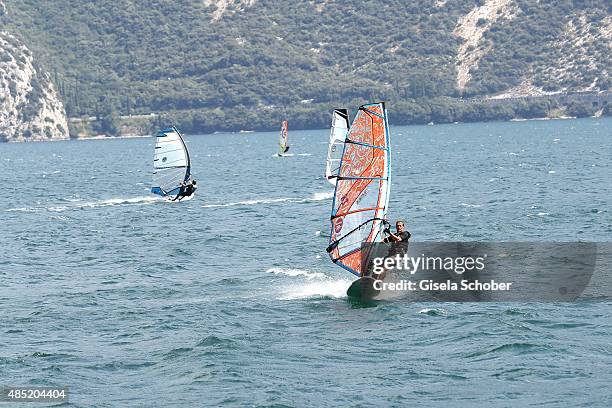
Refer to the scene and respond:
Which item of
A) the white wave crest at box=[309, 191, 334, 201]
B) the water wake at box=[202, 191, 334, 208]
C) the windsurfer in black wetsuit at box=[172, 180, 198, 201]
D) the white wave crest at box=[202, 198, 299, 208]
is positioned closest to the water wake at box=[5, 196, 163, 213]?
the windsurfer in black wetsuit at box=[172, 180, 198, 201]

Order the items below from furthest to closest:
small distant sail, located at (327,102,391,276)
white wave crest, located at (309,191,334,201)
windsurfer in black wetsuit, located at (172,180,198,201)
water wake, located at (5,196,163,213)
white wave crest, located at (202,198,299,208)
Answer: white wave crest, located at (309,191,334,201), water wake, located at (5,196,163,213), windsurfer in black wetsuit, located at (172,180,198,201), white wave crest, located at (202,198,299,208), small distant sail, located at (327,102,391,276)

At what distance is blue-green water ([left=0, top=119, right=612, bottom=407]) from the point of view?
35750 mm

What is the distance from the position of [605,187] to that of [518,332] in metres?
57.0

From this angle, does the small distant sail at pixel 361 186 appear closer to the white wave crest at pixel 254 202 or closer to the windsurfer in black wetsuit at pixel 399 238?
the windsurfer in black wetsuit at pixel 399 238

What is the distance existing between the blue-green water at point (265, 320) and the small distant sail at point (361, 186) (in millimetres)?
2450

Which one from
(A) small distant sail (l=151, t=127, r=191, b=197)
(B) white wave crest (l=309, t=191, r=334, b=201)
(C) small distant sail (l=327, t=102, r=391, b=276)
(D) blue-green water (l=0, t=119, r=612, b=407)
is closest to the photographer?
(D) blue-green water (l=0, t=119, r=612, b=407)

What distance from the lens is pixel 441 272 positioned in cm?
5009

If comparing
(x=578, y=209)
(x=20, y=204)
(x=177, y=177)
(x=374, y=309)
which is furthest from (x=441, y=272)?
(x=20, y=204)

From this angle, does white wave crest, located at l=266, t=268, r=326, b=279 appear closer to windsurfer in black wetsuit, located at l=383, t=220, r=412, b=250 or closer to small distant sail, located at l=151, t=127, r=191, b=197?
windsurfer in black wetsuit, located at l=383, t=220, r=412, b=250

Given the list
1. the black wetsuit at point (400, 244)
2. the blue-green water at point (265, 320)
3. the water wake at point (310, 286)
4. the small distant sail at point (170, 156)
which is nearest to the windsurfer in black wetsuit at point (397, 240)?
the black wetsuit at point (400, 244)

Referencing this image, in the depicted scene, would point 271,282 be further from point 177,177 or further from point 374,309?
point 177,177

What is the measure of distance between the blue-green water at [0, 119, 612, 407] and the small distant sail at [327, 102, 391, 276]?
2.45 m

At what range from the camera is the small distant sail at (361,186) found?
45.1 meters

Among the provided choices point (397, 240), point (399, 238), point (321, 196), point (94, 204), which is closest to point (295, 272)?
point (397, 240)
